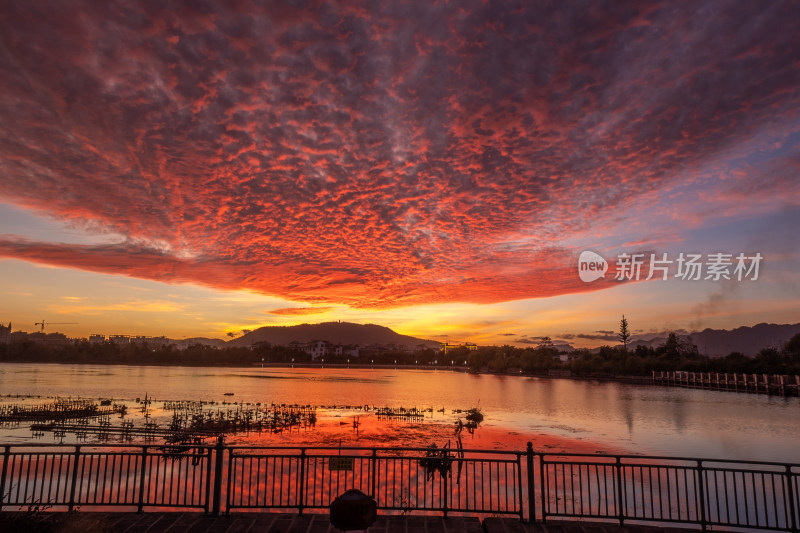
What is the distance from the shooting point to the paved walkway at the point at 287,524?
10930 millimetres

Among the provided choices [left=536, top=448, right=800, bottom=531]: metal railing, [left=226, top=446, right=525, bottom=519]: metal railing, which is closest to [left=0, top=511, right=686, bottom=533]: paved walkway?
[left=226, top=446, right=525, bottom=519]: metal railing

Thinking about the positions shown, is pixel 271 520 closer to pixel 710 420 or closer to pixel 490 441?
pixel 490 441

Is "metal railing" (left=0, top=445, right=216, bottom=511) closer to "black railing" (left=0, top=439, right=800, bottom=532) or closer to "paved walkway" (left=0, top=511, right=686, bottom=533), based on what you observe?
"black railing" (left=0, top=439, right=800, bottom=532)

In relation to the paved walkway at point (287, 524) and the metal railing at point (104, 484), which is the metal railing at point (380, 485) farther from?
the metal railing at point (104, 484)

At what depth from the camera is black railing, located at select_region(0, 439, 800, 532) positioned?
1168cm

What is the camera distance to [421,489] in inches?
1014

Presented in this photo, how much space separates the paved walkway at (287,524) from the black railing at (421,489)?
1.02 ft

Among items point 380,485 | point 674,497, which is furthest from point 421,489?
point 674,497

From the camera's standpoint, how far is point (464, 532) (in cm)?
1097

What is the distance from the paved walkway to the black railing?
31 cm

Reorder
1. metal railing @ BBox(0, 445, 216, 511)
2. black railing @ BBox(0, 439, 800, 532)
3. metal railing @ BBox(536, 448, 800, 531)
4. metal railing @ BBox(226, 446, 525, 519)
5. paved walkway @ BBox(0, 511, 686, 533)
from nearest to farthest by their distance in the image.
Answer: paved walkway @ BBox(0, 511, 686, 533) < metal railing @ BBox(536, 448, 800, 531) < black railing @ BBox(0, 439, 800, 532) < metal railing @ BBox(0, 445, 216, 511) < metal railing @ BBox(226, 446, 525, 519)

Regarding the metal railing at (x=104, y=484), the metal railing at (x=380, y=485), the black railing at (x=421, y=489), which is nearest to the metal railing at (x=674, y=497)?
the black railing at (x=421, y=489)

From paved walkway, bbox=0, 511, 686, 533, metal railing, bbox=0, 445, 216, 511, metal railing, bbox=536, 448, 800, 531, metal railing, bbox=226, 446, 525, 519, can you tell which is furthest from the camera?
metal railing, bbox=226, 446, 525, 519

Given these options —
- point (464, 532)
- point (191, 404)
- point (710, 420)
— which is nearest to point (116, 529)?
point (464, 532)
